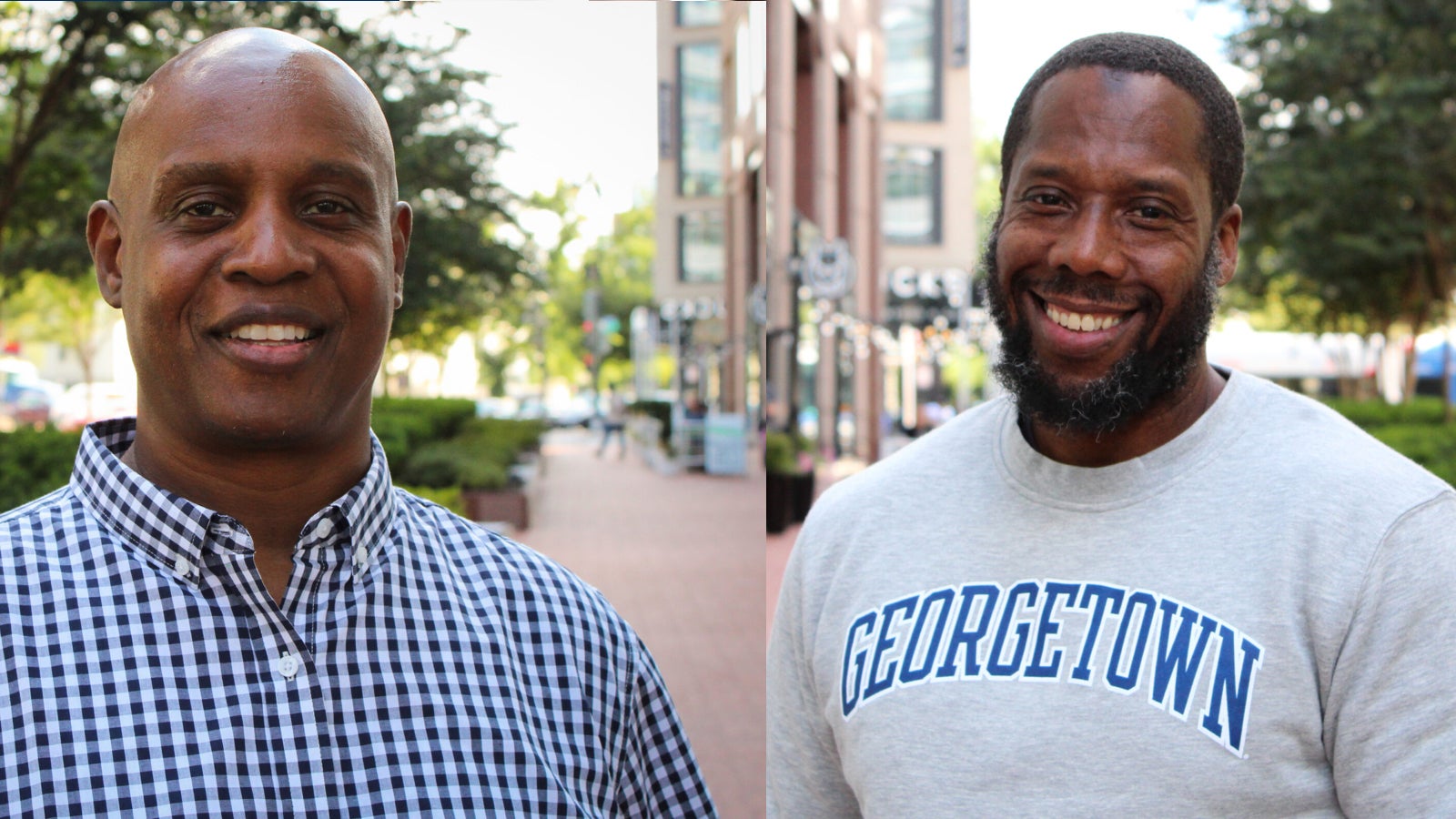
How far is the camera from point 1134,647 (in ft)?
6.21

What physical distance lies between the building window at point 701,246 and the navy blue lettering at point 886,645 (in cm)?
1548

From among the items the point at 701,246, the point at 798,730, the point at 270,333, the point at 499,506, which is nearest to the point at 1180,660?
the point at 798,730

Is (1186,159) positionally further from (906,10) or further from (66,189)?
(906,10)

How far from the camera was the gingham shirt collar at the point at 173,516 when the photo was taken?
5.44 ft

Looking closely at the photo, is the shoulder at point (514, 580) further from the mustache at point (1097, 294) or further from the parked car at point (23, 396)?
the parked car at point (23, 396)

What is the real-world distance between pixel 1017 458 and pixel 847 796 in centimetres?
62

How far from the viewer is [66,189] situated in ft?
26.7

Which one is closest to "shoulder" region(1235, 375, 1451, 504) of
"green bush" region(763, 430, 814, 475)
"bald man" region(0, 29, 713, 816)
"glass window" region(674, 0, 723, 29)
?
"bald man" region(0, 29, 713, 816)

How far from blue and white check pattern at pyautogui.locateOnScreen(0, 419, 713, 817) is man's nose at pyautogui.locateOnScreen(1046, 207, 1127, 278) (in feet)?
2.85

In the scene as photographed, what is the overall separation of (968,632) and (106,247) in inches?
50.6

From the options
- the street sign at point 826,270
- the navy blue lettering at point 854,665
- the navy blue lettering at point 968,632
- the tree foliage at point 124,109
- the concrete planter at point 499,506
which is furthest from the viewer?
the street sign at point 826,270

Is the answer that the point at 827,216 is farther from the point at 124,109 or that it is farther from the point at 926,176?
the point at 124,109

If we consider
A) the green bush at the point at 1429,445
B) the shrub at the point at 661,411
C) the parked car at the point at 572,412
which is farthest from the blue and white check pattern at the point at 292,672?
the parked car at the point at 572,412

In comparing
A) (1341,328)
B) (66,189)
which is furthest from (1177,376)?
(1341,328)
